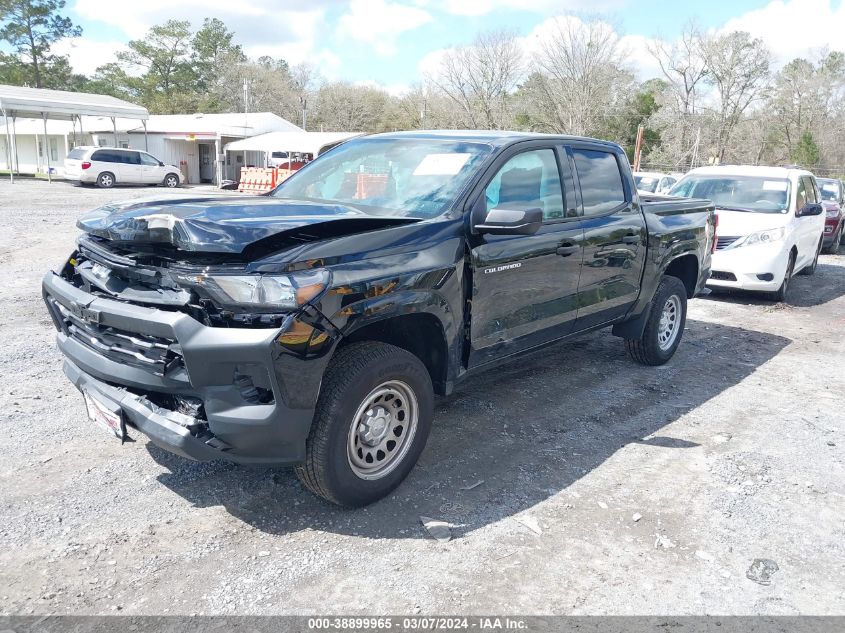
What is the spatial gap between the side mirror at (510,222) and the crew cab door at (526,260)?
0.08 meters

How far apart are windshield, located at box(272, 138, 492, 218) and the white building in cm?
3368

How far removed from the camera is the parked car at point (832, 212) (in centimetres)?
1478

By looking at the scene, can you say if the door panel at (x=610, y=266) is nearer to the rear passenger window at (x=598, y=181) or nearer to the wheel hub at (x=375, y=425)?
the rear passenger window at (x=598, y=181)

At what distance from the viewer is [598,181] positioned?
207 inches

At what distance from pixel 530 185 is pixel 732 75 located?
52485mm

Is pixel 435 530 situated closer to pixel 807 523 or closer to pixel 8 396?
pixel 807 523

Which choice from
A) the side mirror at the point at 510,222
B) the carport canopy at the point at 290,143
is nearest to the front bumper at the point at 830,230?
the side mirror at the point at 510,222

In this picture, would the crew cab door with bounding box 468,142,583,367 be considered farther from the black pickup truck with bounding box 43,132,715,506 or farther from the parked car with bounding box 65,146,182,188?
the parked car with bounding box 65,146,182,188

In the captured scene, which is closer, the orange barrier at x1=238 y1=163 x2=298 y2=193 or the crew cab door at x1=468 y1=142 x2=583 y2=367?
the crew cab door at x1=468 y1=142 x2=583 y2=367

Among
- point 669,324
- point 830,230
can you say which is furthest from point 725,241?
point 830,230

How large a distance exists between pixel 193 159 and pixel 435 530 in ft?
134

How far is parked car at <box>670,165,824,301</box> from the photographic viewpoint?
30.4 feet

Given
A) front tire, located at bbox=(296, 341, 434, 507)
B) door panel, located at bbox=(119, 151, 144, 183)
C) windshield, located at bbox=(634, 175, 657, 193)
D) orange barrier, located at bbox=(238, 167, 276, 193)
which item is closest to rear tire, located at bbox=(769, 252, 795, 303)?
front tire, located at bbox=(296, 341, 434, 507)

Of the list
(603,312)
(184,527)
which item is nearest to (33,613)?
(184,527)
